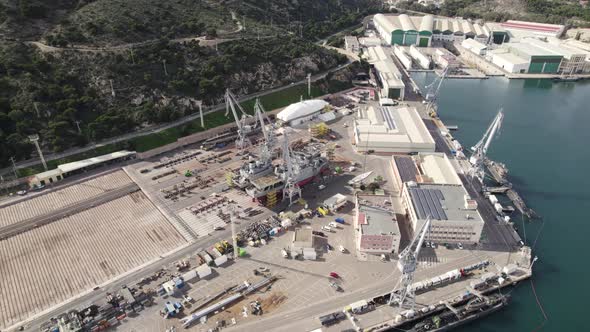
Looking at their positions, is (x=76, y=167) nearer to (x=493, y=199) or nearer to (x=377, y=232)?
(x=377, y=232)

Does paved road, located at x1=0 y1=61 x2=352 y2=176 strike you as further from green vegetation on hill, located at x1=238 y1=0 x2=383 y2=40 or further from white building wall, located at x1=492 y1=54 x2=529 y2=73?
white building wall, located at x1=492 y1=54 x2=529 y2=73

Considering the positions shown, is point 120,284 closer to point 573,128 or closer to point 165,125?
point 165,125

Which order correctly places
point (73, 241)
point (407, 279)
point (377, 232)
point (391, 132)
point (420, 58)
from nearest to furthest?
point (407, 279)
point (377, 232)
point (73, 241)
point (391, 132)
point (420, 58)

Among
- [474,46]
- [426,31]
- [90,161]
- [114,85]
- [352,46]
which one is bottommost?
[90,161]

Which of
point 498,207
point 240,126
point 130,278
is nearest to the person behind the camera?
point 130,278

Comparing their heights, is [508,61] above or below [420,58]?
below

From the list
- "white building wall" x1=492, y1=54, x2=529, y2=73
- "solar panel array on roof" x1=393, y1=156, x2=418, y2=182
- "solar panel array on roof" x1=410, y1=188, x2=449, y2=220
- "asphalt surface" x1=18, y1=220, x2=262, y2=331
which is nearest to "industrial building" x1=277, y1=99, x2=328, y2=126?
"solar panel array on roof" x1=393, y1=156, x2=418, y2=182

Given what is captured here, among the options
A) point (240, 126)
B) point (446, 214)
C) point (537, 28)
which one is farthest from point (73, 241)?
point (537, 28)

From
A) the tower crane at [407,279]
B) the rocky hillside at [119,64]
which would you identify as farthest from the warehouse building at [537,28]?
the tower crane at [407,279]
